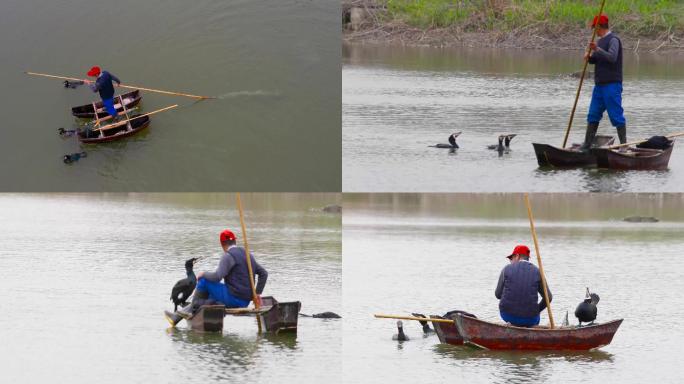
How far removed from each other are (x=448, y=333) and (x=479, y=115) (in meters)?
6.17

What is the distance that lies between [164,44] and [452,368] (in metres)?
8.78

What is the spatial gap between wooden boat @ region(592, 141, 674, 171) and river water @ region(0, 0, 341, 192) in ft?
12.3

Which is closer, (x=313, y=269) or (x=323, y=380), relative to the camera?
(x=323, y=380)

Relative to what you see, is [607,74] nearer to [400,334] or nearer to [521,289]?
[521,289]

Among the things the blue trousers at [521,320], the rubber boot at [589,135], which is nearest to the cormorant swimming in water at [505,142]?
the rubber boot at [589,135]

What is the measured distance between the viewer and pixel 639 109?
16.3 m

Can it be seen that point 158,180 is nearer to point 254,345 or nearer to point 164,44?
point 164,44

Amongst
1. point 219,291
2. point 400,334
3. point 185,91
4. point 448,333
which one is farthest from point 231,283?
point 185,91

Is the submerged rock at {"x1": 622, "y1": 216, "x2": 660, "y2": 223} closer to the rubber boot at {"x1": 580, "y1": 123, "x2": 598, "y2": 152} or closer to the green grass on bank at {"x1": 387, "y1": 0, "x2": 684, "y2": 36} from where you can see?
the green grass on bank at {"x1": 387, "y1": 0, "x2": 684, "y2": 36}

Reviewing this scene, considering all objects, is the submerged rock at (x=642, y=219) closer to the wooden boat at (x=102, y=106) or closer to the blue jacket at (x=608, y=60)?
the blue jacket at (x=608, y=60)

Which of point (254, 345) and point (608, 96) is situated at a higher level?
Result: point (608, 96)

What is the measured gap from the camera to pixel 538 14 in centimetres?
2419

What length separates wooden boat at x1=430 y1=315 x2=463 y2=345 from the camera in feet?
33.6

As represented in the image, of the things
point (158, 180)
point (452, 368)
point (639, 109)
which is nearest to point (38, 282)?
point (158, 180)
